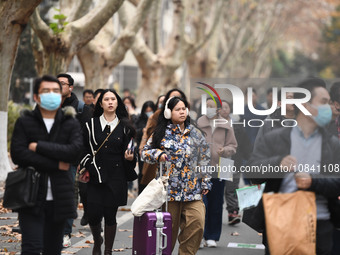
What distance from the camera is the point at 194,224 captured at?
289 inches

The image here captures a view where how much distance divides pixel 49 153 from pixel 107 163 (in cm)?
174

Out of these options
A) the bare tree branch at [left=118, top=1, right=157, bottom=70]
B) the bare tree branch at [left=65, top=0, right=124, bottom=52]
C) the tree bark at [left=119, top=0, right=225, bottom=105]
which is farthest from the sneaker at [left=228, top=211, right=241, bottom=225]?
the tree bark at [left=119, top=0, right=225, bottom=105]

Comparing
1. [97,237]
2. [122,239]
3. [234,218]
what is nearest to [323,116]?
[97,237]

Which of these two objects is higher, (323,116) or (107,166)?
(323,116)

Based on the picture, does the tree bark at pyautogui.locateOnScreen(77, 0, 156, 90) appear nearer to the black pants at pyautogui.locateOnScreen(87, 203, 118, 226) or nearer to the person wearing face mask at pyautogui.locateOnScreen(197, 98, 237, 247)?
the person wearing face mask at pyautogui.locateOnScreen(197, 98, 237, 247)

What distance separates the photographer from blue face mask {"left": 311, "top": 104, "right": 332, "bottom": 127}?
5.86m

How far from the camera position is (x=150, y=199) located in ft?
22.9

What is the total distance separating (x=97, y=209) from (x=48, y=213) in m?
1.62

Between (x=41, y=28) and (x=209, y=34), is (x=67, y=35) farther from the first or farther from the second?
(x=209, y=34)

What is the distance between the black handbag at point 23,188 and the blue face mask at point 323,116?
7.47 feet

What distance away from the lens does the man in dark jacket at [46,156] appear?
577 centimetres

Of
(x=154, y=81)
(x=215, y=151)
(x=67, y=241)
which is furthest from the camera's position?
(x=154, y=81)

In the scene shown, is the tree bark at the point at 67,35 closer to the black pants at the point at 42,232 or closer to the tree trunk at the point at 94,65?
the tree trunk at the point at 94,65

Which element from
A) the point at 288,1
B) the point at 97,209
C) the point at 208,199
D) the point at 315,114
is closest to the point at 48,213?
the point at 97,209
